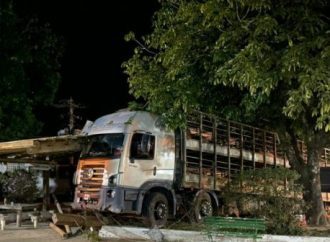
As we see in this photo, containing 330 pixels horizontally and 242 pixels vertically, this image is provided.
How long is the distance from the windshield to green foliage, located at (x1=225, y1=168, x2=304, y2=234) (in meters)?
3.39

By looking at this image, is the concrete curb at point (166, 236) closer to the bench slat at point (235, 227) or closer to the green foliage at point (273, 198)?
the bench slat at point (235, 227)

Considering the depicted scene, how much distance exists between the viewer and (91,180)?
14.2 meters

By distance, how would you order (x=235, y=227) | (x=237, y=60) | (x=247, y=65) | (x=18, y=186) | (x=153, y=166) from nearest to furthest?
1. (x=247, y=65)
2. (x=237, y=60)
3. (x=235, y=227)
4. (x=153, y=166)
5. (x=18, y=186)

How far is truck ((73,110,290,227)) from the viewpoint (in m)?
Result: 13.9

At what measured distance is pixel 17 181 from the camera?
20.1 m

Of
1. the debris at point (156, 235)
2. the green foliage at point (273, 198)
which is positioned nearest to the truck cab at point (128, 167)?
the debris at point (156, 235)

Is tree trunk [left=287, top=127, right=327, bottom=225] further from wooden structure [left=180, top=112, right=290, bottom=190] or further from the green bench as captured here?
the green bench

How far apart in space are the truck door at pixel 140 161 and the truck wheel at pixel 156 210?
581mm

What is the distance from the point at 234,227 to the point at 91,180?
4.35 meters

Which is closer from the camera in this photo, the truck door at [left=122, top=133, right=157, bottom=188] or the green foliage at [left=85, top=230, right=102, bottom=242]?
the green foliage at [left=85, top=230, right=102, bottom=242]

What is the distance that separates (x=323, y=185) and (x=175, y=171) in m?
8.69

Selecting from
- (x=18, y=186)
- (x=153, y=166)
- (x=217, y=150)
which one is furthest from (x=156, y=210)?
(x=18, y=186)

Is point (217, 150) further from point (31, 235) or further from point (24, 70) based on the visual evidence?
point (24, 70)

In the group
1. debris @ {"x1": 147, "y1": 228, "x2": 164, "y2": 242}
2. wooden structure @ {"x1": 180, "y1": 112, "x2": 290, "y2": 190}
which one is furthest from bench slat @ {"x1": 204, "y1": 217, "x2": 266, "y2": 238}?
wooden structure @ {"x1": 180, "y1": 112, "x2": 290, "y2": 190}
